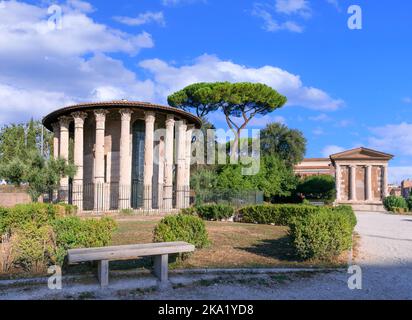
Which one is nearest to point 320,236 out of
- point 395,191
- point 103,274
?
point 103,274

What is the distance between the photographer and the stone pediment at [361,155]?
147ft

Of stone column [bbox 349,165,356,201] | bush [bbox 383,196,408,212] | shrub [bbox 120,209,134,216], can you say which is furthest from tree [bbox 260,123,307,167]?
shrub [bbox 120,209,134,216]

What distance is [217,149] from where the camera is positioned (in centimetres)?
4312

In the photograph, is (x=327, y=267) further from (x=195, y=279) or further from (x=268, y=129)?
(x=268, y=129)

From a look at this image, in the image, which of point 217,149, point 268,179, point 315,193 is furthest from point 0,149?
point 315,193

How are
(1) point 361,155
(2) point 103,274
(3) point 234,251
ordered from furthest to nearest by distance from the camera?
(1) point 361,155 → (3) point 234,251 → (2) point 103,274

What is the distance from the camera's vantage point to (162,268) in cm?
655

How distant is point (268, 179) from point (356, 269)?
32.0 m

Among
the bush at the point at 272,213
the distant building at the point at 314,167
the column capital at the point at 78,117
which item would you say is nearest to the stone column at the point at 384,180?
the distant building at the point at 314,167

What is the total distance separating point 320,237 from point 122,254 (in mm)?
4303

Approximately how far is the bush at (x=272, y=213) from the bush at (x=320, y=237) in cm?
777

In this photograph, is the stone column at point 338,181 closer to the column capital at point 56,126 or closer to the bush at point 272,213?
the bush at point 272,213

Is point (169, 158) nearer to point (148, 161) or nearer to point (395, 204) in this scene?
point (148, 161)
